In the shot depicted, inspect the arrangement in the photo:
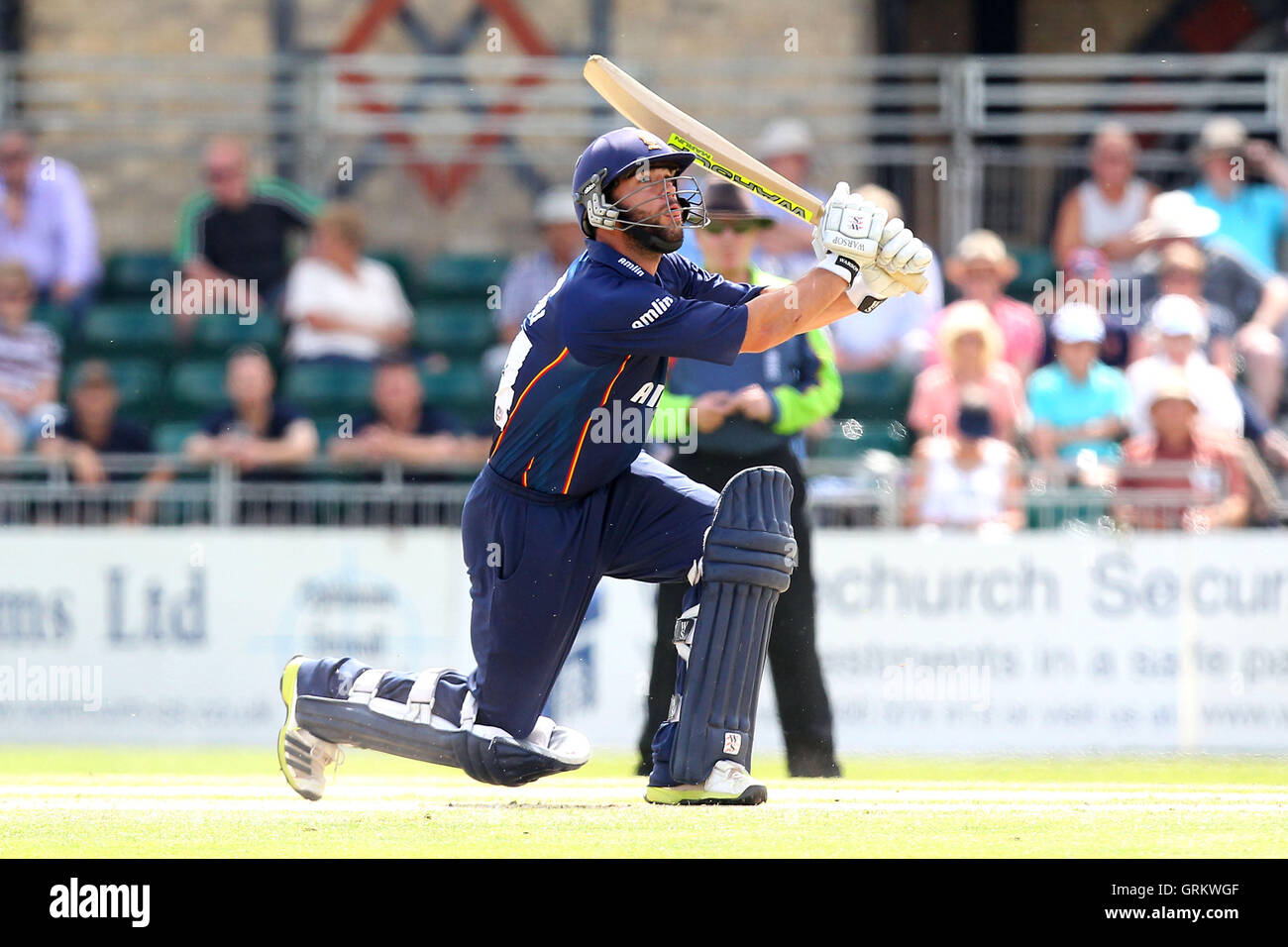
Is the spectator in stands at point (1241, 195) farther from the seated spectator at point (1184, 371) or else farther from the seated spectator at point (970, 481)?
the seated spectator at point (970, 481)

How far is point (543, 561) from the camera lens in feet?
19.2

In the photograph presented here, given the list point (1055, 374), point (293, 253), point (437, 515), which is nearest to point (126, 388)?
point (293, 253)

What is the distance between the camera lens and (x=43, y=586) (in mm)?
10359

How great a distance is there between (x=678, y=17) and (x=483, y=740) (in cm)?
950

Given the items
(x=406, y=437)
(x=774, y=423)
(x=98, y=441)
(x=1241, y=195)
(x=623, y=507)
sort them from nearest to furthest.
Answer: (x=623, y=507), (x=774, y=423), (x=406, y=437), (x=98, y=441), (x=1241, y=195)

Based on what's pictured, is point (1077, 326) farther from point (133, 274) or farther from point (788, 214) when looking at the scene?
point (133, 274)

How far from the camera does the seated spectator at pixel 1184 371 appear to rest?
417 inches

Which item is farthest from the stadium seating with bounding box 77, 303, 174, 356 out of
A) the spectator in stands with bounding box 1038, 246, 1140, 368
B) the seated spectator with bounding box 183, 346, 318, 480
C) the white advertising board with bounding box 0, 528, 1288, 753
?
the spectator in stands with bounding box 1038, 246, 1140, 368

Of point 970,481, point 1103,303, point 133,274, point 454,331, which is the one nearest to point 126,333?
point 133,274

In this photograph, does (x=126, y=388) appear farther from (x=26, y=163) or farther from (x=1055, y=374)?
(x=1055, y=374)

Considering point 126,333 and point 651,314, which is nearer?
point 651,314

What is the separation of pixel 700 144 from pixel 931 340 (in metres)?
5.22
